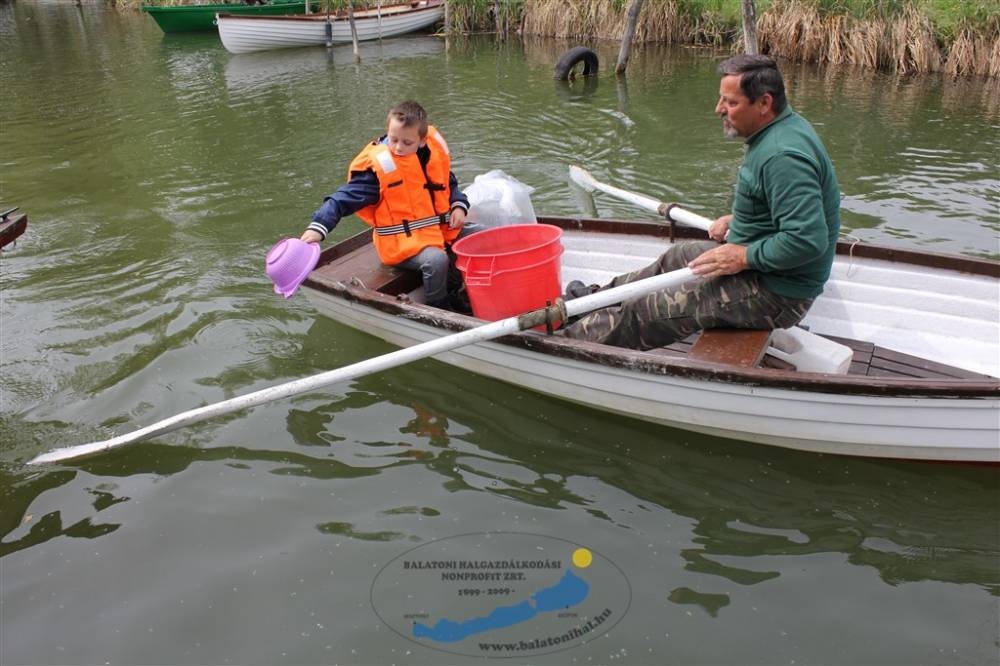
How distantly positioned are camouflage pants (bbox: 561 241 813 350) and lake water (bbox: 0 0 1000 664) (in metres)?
0.58

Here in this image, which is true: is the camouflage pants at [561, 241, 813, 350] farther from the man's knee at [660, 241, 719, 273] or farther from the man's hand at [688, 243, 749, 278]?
the man's hand at [688, 243, 749, 278]

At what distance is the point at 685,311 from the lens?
4.62 m

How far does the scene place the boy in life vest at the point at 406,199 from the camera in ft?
17.7

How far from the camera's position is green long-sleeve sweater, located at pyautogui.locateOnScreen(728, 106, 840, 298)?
155 inches

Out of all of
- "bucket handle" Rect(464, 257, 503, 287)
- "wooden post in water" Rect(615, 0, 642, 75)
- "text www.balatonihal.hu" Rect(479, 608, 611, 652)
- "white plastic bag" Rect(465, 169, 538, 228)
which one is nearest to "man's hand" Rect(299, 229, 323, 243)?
"bucket handle" Rect(464, 257, 503, 287)

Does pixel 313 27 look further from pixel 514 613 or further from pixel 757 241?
pixel 514 613

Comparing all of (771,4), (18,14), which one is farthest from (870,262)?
(18,14)

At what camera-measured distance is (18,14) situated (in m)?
31.1

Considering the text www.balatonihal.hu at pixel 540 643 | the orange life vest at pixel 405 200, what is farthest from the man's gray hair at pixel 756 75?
the text www.balatonihal.hu at pixel 540 643

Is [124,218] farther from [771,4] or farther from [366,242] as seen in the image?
[771,4]

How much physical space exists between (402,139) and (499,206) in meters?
1.06

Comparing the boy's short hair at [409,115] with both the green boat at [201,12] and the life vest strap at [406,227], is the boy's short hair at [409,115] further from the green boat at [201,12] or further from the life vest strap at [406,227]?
the green boat at [201,12]

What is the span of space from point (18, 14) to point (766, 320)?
1404 inches

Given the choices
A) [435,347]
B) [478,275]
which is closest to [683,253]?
[478,275]
